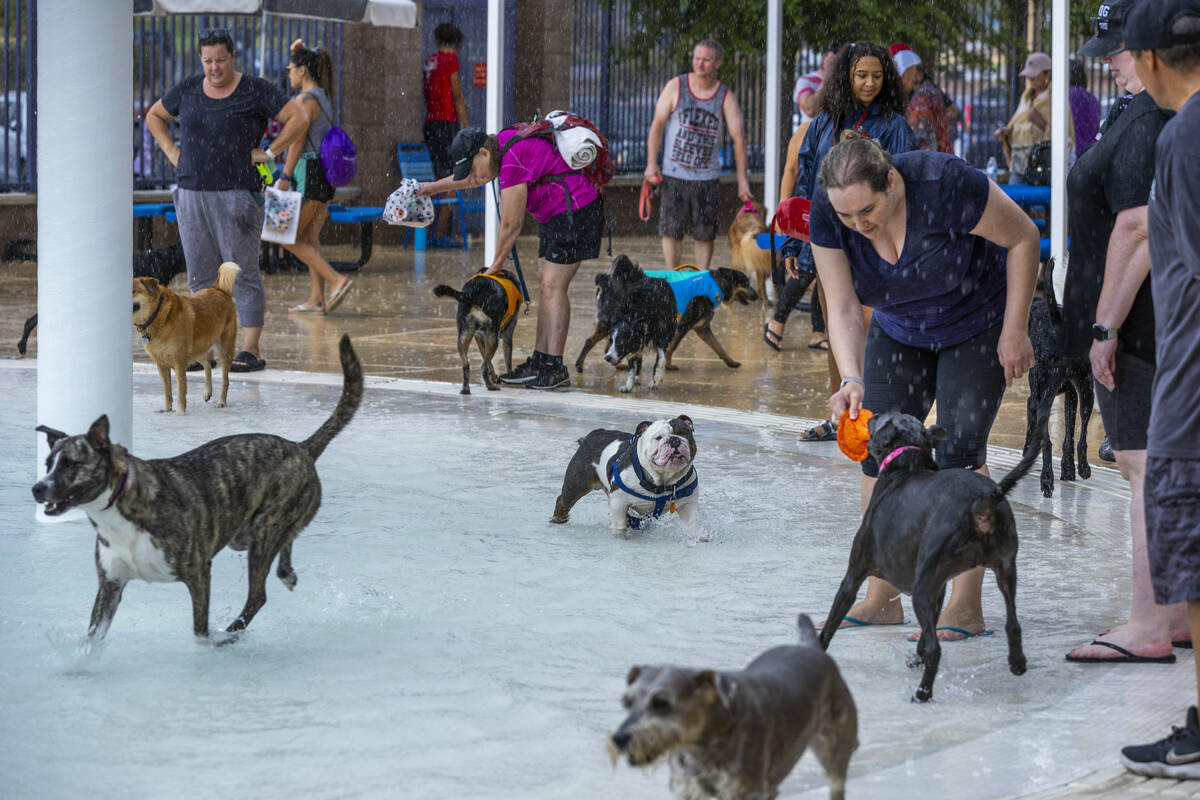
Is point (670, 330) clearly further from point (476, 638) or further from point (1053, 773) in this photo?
point (1053, 773)

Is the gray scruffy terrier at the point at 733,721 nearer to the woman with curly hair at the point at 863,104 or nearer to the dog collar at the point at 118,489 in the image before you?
the dog collar at the point at 118,489

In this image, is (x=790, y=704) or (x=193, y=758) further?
(x=193, y=758)

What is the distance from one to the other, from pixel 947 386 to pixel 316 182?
1032cm

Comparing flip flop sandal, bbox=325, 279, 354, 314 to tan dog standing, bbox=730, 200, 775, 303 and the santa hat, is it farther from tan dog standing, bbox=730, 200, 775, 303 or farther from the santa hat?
the santa hat

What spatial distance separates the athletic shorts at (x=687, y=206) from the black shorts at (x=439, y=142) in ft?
25.1

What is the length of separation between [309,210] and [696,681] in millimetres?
11822

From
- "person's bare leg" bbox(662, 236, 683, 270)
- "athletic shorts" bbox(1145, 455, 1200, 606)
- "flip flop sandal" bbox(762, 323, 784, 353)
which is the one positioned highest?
"person's bare leg" bbox(662, 236, 683, 270)

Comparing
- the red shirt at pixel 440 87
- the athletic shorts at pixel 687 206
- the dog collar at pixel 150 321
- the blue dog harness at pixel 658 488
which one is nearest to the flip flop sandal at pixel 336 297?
the athletic shorts at pixel 687 206

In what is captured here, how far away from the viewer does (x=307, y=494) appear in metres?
5.05

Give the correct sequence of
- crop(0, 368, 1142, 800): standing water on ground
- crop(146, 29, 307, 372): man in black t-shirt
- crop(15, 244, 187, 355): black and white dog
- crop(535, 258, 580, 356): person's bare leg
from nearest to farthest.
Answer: crop(0, 368, 1142, 800): standing water on ground < crop(535, 258, 580, 356): person's bare leg < crop(146, 29, 307, 372): man in black t-shirt < crop(15, 244, 187, 355): black and white dog

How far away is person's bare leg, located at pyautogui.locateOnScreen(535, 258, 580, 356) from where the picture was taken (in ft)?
32.2

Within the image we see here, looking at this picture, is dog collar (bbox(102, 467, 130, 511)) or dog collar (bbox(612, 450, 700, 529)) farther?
dog collar (bbox(612, 450, 700, 529))

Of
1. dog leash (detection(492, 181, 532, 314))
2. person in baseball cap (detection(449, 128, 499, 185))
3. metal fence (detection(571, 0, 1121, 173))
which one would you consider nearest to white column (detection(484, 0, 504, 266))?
dog leash (detection(492, 181, 532, 314))

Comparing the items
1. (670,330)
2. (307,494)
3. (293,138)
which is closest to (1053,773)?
(307,494)
